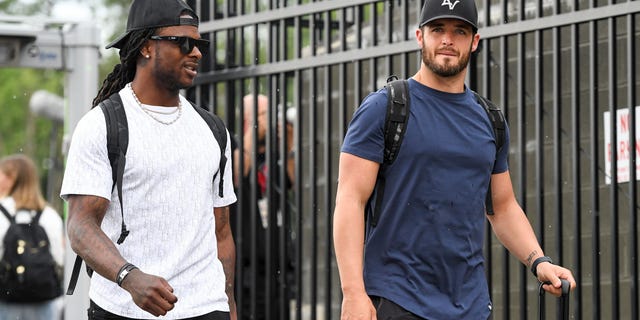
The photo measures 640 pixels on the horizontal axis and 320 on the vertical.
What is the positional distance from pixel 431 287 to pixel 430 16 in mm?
952

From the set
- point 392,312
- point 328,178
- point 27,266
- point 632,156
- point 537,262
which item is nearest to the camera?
point 392,312

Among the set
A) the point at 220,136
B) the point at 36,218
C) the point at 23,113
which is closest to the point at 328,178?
the point at 220,136

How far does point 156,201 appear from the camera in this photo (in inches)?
190

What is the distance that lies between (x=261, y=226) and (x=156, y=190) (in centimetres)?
389

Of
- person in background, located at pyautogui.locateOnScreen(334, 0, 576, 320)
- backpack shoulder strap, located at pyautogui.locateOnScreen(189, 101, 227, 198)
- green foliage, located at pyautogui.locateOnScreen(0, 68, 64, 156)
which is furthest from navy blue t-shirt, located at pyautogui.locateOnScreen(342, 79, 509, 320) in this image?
green foliage, located at pyautogui.locateOnScreen(0, 68, 64, 156)

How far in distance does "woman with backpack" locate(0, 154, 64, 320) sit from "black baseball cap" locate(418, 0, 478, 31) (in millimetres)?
7035

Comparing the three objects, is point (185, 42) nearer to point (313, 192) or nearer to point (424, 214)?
point (424, 214)

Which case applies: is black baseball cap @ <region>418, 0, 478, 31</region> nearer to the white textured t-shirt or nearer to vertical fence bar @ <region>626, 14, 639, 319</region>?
the white textured t-shirt

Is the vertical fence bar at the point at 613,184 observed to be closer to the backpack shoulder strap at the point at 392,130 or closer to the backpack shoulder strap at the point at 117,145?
the backpack shoulder strap at the point at 392,130

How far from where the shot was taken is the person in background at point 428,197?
475 centimetres

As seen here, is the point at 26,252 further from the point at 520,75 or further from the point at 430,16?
the point at 430,16

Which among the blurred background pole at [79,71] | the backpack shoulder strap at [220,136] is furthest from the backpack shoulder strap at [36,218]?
the backpack shoulder strap at [220,136]

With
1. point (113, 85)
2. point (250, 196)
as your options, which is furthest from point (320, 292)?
point (113, 85)

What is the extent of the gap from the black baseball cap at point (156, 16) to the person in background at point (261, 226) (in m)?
3.25
